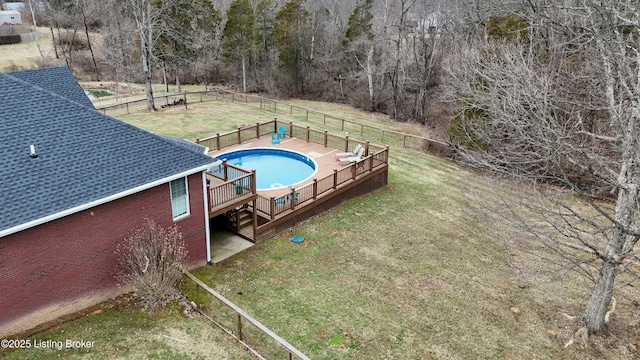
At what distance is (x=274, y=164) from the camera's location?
2294 cm

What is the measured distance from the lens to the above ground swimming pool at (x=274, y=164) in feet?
69.7

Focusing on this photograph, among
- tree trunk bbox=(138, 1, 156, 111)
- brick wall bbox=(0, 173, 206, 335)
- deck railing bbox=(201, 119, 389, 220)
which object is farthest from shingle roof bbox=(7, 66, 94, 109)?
tree trunk bbox=(138, 1, 156, 111)

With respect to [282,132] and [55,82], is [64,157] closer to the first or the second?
[55,82]

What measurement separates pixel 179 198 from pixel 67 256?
10.8ft

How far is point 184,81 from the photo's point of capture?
161 feet

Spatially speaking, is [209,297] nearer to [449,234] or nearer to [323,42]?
[449,234]

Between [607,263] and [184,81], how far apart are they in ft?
150

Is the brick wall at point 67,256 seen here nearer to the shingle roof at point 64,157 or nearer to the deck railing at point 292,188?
the shingle roof at point 64,157

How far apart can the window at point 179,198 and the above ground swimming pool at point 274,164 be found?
24.1ft

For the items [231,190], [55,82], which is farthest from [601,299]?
[55,82]

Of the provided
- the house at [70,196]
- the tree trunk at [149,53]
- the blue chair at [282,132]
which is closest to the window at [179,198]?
the house at [70,196]

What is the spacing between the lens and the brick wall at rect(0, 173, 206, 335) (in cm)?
989

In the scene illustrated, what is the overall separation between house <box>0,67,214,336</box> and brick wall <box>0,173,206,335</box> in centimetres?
2

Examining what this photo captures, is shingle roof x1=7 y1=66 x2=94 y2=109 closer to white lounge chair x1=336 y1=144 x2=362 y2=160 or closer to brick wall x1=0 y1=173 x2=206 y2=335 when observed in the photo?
brick wall x1=0 y1=173 x2=206 y2=335
